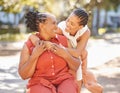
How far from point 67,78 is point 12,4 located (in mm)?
17948

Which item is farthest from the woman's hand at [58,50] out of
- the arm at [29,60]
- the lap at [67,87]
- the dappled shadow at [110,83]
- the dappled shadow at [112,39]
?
the dappled shadow at [112,39]

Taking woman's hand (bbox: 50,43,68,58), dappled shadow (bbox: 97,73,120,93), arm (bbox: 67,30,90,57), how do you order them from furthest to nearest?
dappled shadow (bbox: 97,73,120,93) → arm (bbox: 67,30,90,57) → woman's hand (bbox: 50,43,68,58)

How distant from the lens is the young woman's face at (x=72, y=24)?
15.3 feet

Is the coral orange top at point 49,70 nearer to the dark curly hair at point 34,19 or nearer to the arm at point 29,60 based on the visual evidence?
the arm at point 29,60

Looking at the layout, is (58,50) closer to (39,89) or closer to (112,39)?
(39,89)

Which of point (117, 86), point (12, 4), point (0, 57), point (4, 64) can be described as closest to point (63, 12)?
point (12, 4)

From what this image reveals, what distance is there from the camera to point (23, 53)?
14.4 ft

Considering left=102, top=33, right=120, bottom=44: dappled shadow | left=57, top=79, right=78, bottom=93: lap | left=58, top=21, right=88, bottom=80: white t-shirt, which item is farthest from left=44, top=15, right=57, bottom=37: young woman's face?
left=102, top=33, right=120, bottom=44: dappled shadow

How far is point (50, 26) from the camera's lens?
448cm

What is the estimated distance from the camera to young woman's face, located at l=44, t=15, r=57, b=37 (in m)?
4.48

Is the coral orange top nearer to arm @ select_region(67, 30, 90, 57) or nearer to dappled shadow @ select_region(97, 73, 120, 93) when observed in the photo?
arm @ select_region(67, 30, 90, 57)

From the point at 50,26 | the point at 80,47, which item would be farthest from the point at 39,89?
the point at 80,47

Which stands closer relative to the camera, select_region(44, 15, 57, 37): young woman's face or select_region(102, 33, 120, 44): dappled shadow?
select_region(44, 15, 57, 37): young woman's face

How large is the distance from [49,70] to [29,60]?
243 millimetres
